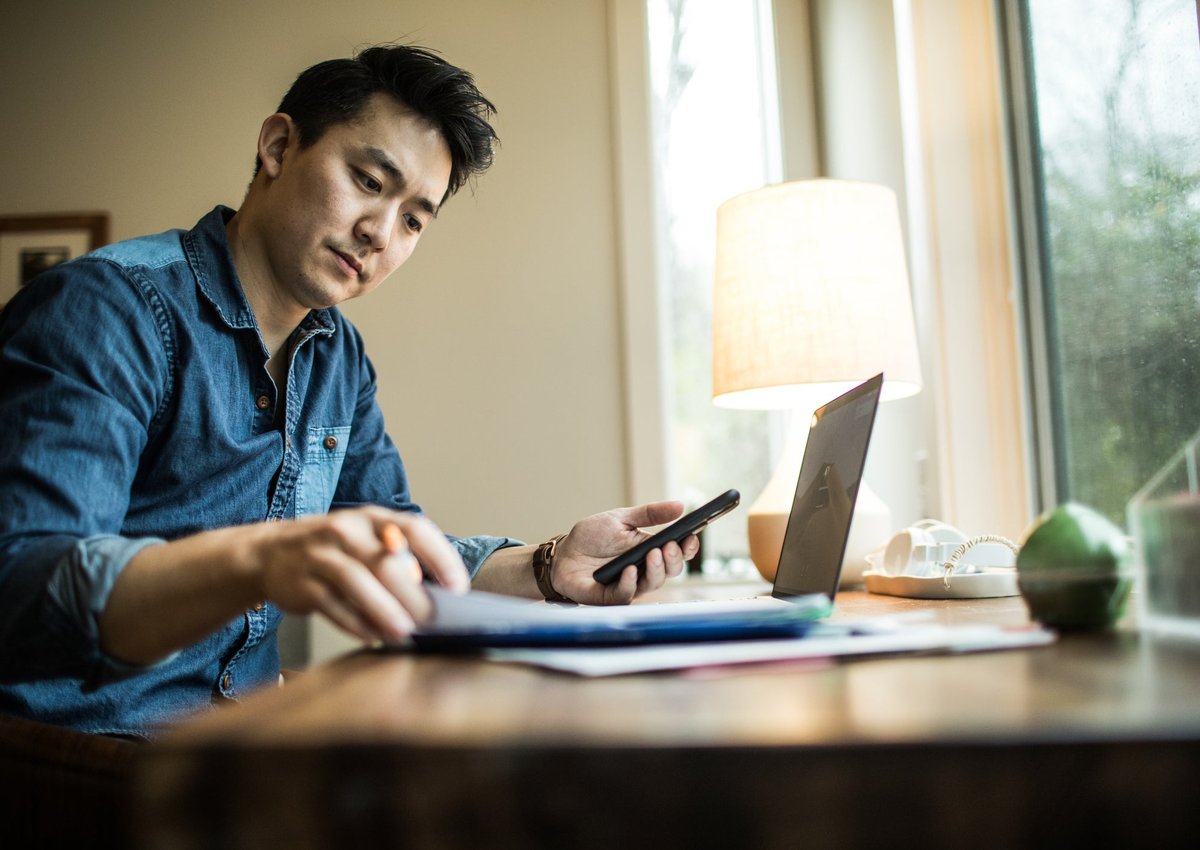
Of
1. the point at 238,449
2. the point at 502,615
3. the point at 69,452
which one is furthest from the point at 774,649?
the point at 238,449

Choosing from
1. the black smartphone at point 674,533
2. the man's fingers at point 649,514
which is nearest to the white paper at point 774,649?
the black smartphone at point 674,533

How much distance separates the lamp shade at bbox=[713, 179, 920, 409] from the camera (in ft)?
4.44

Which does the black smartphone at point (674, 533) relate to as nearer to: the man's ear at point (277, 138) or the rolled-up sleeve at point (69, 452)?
the rolled-up sleeve at point (69, 452)

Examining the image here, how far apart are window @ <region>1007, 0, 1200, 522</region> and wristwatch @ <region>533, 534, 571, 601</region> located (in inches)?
34.8

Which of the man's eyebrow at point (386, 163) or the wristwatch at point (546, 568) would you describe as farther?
the man's eyebrow at point (386, 163)

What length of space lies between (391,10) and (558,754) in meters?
2.56

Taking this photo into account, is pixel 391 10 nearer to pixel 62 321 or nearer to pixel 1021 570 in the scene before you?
pixel 62 321

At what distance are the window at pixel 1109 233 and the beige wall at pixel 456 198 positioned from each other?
1057 millimetres

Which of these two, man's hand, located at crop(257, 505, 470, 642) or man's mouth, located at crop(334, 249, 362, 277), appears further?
man's mouth, located at crop(334, 249, 362, 277)

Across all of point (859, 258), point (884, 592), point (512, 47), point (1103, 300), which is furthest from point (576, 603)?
point (512, 47)

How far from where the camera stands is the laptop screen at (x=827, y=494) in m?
0.77

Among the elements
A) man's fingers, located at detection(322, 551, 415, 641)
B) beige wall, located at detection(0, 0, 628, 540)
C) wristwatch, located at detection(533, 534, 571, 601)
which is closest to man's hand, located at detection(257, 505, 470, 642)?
man's fingers, located at detection(322, 551, 415, 641)

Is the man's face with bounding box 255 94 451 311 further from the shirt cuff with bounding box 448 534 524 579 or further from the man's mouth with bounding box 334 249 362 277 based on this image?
the shirt cuff with bounding box 448 534 524 579

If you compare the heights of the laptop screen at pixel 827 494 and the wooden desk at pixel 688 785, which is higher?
the laptop screen at pixel 827 494
